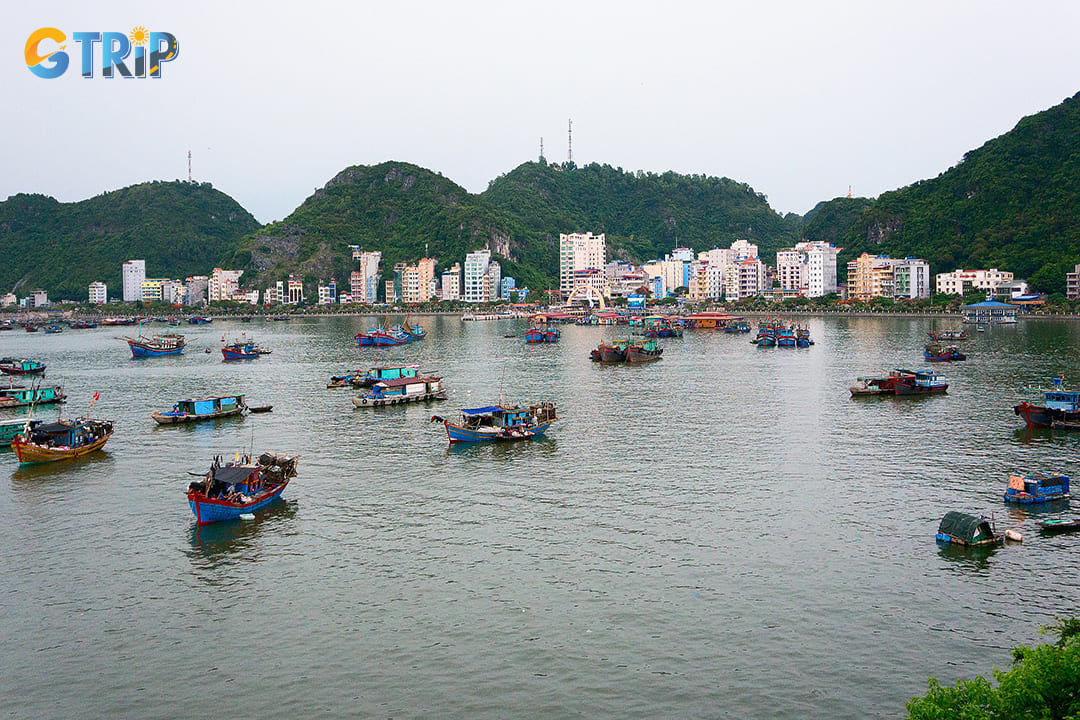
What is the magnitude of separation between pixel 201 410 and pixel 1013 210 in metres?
169

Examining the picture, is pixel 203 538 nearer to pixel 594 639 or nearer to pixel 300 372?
pixel 594 639

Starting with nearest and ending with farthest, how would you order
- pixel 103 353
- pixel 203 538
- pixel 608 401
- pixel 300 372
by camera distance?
1. pixel 203 538
2. pixel 608 401
3. pixel 300 372
4. pixel 103 353

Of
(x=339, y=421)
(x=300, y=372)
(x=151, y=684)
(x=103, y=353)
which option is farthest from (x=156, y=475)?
(x=103, y=353)

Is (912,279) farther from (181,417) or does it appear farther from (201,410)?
(181,417)

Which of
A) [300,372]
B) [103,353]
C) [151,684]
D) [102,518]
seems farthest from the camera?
[103,353]

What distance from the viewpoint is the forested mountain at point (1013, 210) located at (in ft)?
513

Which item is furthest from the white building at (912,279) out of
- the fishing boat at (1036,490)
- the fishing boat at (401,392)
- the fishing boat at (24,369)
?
the fishing boat at (24,369)

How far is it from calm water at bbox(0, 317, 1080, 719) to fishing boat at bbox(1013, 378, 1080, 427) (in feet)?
5.86

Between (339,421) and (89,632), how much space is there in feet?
95.8

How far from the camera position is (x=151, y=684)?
18.2 meters

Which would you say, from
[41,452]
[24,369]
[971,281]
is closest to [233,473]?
[41,452]

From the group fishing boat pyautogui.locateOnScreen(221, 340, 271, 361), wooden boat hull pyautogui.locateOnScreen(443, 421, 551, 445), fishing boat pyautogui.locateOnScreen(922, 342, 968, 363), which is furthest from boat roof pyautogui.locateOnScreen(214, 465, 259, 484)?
fishing boat pyautogui.locateOnScreen(922, 342, 968, 363)

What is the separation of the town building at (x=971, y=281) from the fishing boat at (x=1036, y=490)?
463 feet

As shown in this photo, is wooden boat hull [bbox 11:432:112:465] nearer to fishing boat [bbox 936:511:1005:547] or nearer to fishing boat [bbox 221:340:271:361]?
fishing boat [bbox 936:511:1005:547]
